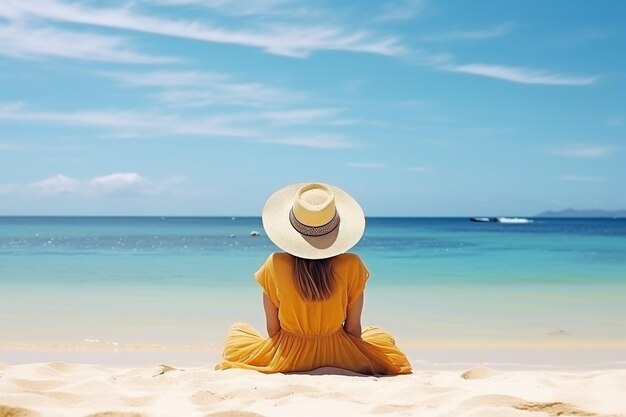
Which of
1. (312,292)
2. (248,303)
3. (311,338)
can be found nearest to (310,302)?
(312,292)

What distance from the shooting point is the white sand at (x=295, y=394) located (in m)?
3.18

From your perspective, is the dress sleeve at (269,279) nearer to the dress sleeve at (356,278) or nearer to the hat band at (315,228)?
the hat band at (315,228)

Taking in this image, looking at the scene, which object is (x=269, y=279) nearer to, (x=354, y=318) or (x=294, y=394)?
(x=354, y=318)

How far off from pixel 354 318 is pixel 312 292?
381 millimetres

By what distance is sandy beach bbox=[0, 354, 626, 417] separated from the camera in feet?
10.4

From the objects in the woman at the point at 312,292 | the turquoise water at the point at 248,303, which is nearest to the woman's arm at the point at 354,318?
the woman at the point at 312,292

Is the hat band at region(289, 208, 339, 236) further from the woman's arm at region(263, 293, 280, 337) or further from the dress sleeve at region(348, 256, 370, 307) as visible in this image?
the woman's arm at region(263, 293, 280, 337)

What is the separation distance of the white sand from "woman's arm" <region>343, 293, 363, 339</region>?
1.31ft

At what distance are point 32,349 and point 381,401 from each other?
3.97 metres

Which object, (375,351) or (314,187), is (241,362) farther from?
(314,187)

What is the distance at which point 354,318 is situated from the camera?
4566 mm

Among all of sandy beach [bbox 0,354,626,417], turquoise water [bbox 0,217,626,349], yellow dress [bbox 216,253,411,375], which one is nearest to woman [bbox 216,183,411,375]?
yellow dress [bbox 216,253,411,375]

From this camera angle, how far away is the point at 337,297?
439cm

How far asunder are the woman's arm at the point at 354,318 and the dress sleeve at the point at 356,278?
52 mm
